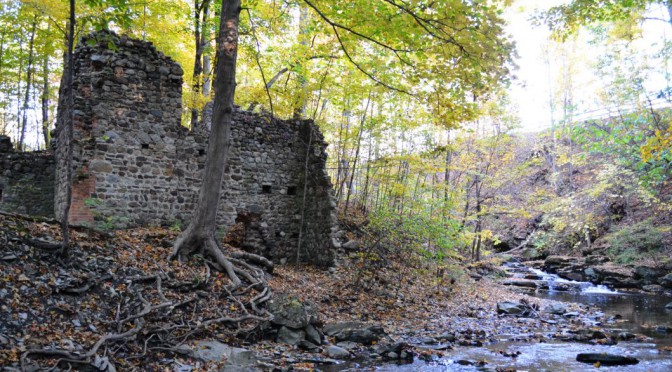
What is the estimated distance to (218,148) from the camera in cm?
795

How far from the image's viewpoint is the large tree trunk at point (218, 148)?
Result: 25.4 ft

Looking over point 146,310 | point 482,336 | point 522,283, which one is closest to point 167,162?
point 146,310

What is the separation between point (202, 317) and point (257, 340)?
873 mm

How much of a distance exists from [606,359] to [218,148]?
7278mm

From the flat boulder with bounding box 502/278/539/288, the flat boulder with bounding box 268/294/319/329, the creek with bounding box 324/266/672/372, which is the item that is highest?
the flat boulder with bounding box 268/294/319/329

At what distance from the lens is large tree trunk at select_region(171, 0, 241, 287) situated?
775 cm

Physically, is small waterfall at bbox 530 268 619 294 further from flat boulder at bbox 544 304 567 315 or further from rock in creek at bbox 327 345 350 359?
rock in creek at bbox 327 345 350 359

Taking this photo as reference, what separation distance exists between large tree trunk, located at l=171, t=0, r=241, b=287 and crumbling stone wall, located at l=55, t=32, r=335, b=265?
213 centimetres

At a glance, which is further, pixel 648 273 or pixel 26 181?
pixel 648 273

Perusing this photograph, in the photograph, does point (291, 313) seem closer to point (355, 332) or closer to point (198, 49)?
point (355, 332)

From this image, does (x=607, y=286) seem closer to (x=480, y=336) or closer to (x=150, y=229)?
(x=480, y=336)

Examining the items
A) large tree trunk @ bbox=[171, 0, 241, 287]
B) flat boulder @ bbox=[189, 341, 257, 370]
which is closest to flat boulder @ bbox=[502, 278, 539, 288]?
large tree trunk @ bbox=[171, 0, 241, 287]

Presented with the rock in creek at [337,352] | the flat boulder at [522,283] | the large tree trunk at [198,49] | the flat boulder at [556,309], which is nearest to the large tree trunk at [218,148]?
the rock in creek at [337,352]

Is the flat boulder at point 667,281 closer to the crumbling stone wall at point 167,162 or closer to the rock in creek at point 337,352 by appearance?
the crumbling stone wall at point 167,162
